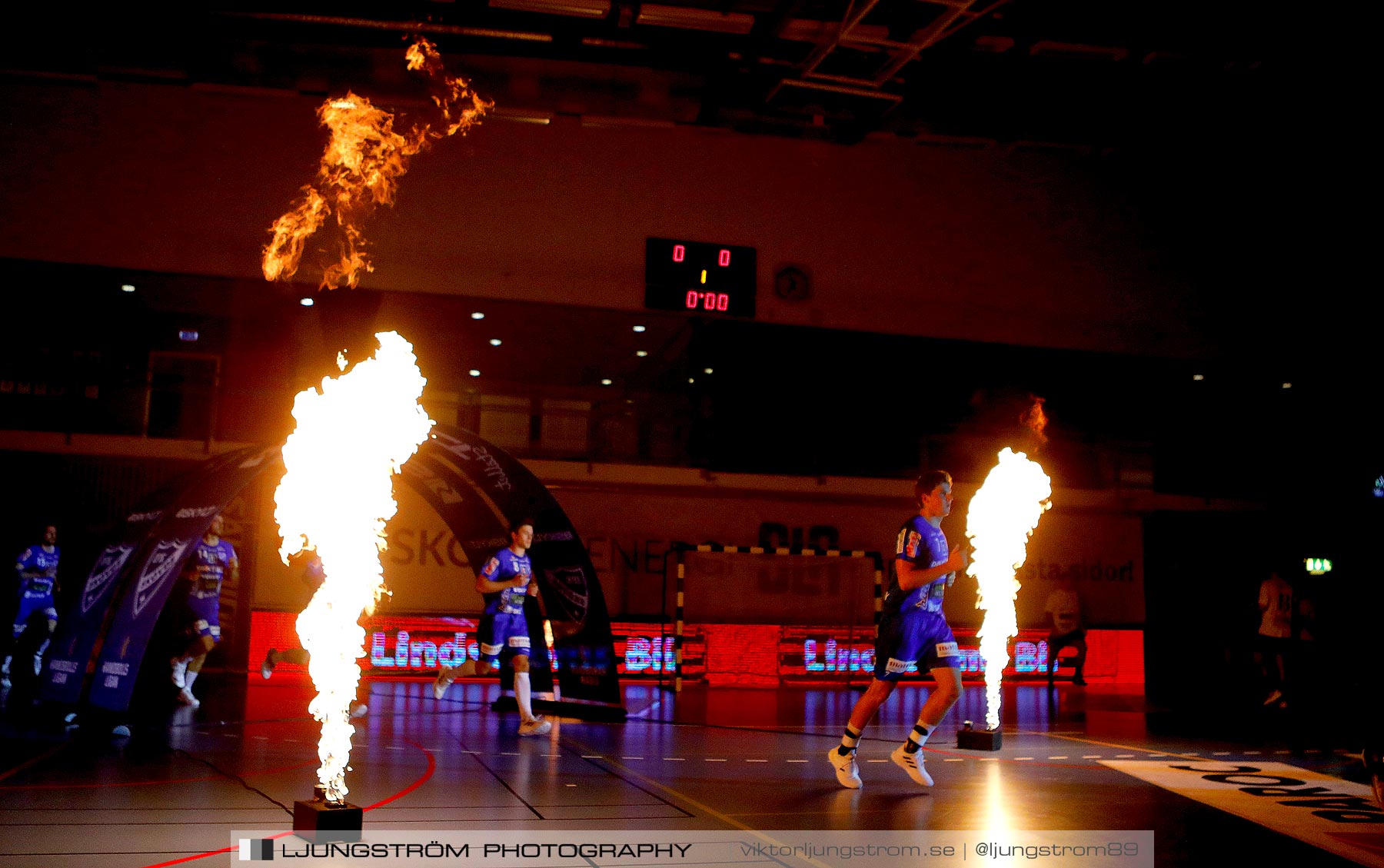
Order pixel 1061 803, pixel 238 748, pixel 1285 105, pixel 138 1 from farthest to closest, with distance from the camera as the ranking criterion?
pixel 1285 105
pixel 138 1
pixel 238 748
pixel 1061 803

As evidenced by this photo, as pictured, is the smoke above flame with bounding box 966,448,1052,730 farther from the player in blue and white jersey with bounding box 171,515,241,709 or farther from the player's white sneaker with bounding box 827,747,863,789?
the player in blue and white jersey with bounding box 171,515,241,709

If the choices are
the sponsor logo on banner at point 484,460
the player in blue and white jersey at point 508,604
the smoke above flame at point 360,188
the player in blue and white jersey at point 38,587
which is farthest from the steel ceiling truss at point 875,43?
the player in blue and white jersey at point 38,587

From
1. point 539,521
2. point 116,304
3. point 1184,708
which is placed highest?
point 116,304

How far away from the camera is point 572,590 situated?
11.4 metres

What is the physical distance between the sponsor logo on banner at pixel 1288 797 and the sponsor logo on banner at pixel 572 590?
542 cm

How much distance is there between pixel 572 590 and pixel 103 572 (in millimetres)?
4532

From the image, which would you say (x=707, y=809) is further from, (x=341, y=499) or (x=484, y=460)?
(x=484, y=460)

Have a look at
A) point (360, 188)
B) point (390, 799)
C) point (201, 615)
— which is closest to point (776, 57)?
point (360, 188)

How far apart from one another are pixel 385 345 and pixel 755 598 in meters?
15.0

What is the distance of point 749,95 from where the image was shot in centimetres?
1452

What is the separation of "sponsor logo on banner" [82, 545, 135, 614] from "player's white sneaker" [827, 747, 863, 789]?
7097mm

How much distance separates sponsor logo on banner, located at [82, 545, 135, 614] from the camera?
9.95 m

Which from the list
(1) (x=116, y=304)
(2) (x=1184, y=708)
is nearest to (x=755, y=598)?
(2) (x=1184, y=708)

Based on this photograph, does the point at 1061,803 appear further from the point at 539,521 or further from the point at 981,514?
the point at 539,521
